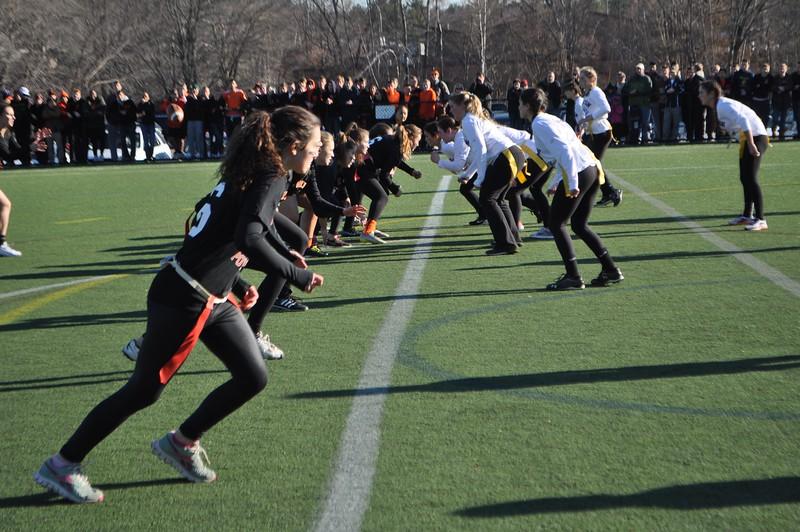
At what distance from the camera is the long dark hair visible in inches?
166

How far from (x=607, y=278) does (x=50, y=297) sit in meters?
5.10

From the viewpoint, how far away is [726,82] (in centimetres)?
2814

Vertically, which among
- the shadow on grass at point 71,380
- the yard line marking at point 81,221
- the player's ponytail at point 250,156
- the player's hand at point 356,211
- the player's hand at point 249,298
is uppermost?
the player's ponytail at point 250,156

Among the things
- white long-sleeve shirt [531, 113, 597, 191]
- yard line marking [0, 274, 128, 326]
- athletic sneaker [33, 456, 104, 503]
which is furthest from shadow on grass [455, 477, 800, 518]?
yard line marking [0, 274, 128, 326]

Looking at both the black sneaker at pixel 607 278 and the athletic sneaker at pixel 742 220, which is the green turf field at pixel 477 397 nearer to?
the black sneaker at pixel 607 278

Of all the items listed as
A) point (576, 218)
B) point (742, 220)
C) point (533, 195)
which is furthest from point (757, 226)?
point (576, 218)

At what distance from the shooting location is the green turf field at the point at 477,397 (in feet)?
13.0

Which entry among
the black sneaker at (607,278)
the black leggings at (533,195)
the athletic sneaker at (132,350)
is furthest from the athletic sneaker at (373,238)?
the athletic sneaker at (132,350)

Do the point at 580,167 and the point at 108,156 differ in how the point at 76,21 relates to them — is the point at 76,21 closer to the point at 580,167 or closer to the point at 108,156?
the point at 108,156

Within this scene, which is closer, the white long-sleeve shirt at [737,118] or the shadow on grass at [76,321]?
the shadow on grass at [76,321]

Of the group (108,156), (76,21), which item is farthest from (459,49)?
(108,156)

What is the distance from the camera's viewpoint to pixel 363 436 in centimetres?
479

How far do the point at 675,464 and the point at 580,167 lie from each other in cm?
456

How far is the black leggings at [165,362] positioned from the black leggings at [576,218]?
4609 mm
